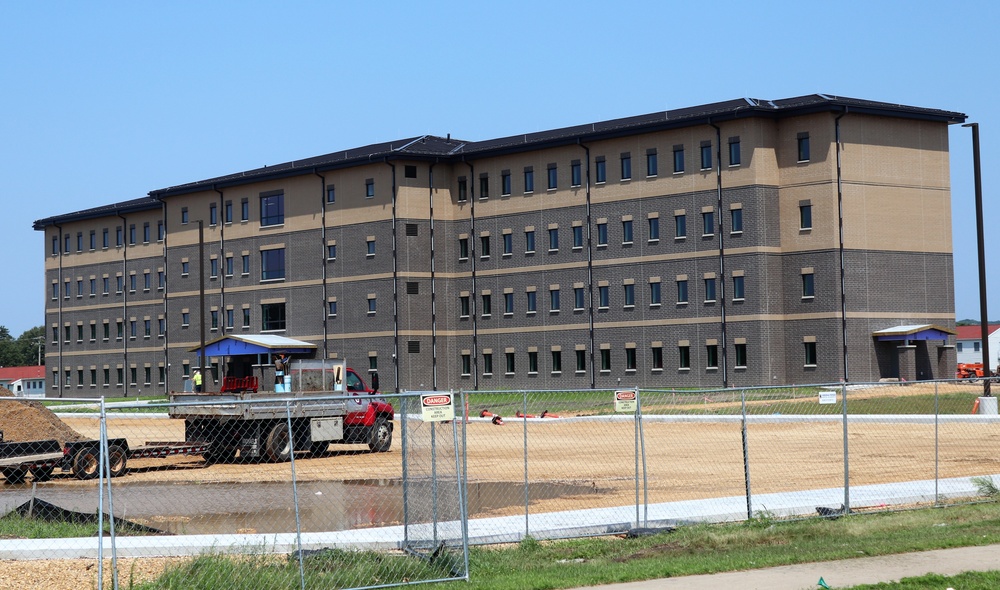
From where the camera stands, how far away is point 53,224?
3853 inches

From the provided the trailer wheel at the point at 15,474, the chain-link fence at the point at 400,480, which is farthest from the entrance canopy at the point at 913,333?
the trailer wheel at the point at 15,474

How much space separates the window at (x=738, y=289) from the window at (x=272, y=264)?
30.5m

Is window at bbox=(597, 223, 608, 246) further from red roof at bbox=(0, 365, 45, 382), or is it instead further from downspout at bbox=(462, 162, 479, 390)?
red roof at bbox=(0, 365, 45, 382)

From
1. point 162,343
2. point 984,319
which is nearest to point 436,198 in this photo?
point 162,343

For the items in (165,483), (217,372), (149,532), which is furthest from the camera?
(217,372)

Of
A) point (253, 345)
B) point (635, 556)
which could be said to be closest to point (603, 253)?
point (253, 345)

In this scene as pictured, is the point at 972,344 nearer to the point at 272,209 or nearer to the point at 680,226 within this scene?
the point at 680,226

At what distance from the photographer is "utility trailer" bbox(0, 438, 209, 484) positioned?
931 inches

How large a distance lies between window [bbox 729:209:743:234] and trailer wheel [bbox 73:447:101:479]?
4346 cm

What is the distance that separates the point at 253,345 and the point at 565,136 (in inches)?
904

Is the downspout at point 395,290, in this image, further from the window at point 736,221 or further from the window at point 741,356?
the window at point 741,356

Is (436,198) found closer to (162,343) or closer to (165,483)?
(162,343)

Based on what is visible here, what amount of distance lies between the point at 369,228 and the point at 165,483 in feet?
164

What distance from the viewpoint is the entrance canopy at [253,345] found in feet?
241
